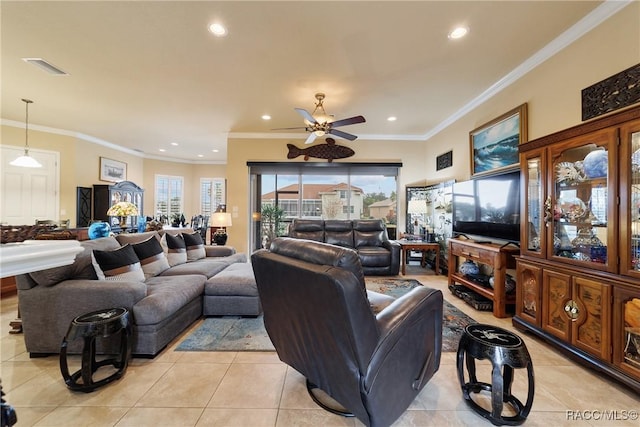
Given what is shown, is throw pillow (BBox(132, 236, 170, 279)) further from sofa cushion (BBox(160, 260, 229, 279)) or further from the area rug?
the area rug

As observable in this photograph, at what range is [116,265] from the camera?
93.2 inches

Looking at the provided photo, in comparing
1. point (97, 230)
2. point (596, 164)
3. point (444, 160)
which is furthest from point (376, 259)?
point (97, 230)

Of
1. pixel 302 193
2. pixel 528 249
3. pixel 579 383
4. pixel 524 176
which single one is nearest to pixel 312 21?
pixel 524 176

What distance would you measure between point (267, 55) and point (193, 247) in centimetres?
284

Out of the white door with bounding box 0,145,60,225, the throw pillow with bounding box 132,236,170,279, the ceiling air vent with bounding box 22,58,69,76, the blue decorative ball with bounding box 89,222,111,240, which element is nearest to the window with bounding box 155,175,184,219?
the white door with bounding box 0,145,60,225

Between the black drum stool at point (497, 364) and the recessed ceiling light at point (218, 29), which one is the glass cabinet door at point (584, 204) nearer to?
the black drum stool at point (497, 364)

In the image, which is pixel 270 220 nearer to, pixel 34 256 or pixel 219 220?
pixel 219 220

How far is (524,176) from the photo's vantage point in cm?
257

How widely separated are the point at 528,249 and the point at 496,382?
1.64 meters

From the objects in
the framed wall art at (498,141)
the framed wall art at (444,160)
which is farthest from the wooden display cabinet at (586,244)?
the framed wall art at (444,160)

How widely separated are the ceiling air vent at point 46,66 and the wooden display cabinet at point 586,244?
17.4 feet

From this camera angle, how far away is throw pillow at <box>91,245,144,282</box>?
2.30 metres

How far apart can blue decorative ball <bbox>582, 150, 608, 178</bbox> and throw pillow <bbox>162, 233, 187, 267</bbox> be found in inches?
173

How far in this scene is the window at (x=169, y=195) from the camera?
827 cm
